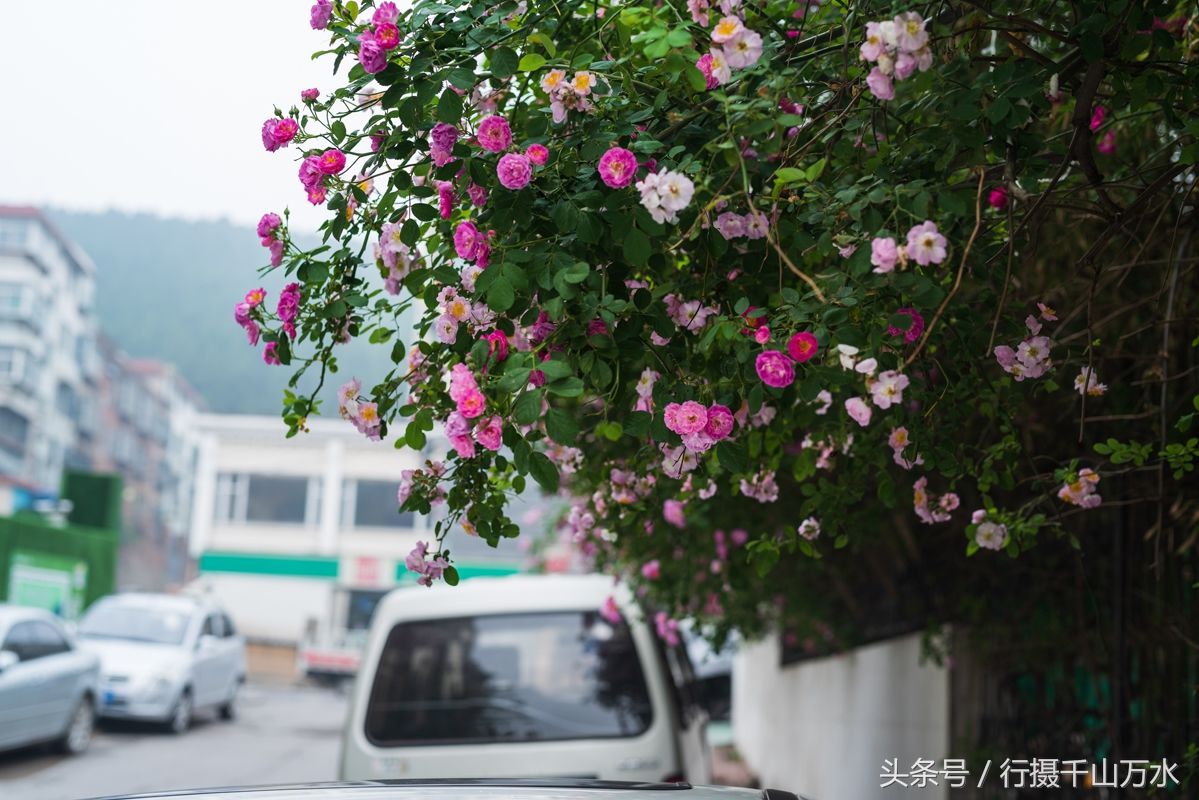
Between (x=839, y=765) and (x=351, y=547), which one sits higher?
(x=351, y=547)

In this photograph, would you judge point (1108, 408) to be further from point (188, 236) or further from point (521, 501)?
point (188, 236)

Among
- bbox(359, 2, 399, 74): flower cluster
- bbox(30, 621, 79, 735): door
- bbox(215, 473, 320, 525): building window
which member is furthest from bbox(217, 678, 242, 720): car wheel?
bbox(215, 473, 320, 525): building window

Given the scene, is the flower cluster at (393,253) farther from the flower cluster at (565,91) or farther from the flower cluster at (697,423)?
the flower cluster at (697,423)

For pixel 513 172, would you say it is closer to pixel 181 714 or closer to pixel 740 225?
pixel 740 225

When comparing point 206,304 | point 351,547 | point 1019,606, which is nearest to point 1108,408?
point 1019,606

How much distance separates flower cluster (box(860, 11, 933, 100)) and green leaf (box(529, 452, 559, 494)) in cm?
93

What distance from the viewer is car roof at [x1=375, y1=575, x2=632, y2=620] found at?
684cm

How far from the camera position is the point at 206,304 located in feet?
391

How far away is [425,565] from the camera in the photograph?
335cm

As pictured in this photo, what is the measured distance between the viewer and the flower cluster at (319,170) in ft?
9.92

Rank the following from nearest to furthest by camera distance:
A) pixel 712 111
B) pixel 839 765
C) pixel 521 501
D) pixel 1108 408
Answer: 1. pixel 712 111
2. pixel 521 501
3. pixel 1108 408
4. pixel 839 765

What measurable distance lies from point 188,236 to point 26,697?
114373mm

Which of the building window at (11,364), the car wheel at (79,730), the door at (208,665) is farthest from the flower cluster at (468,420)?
the building window at (11,364)

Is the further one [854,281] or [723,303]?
[723,303]
